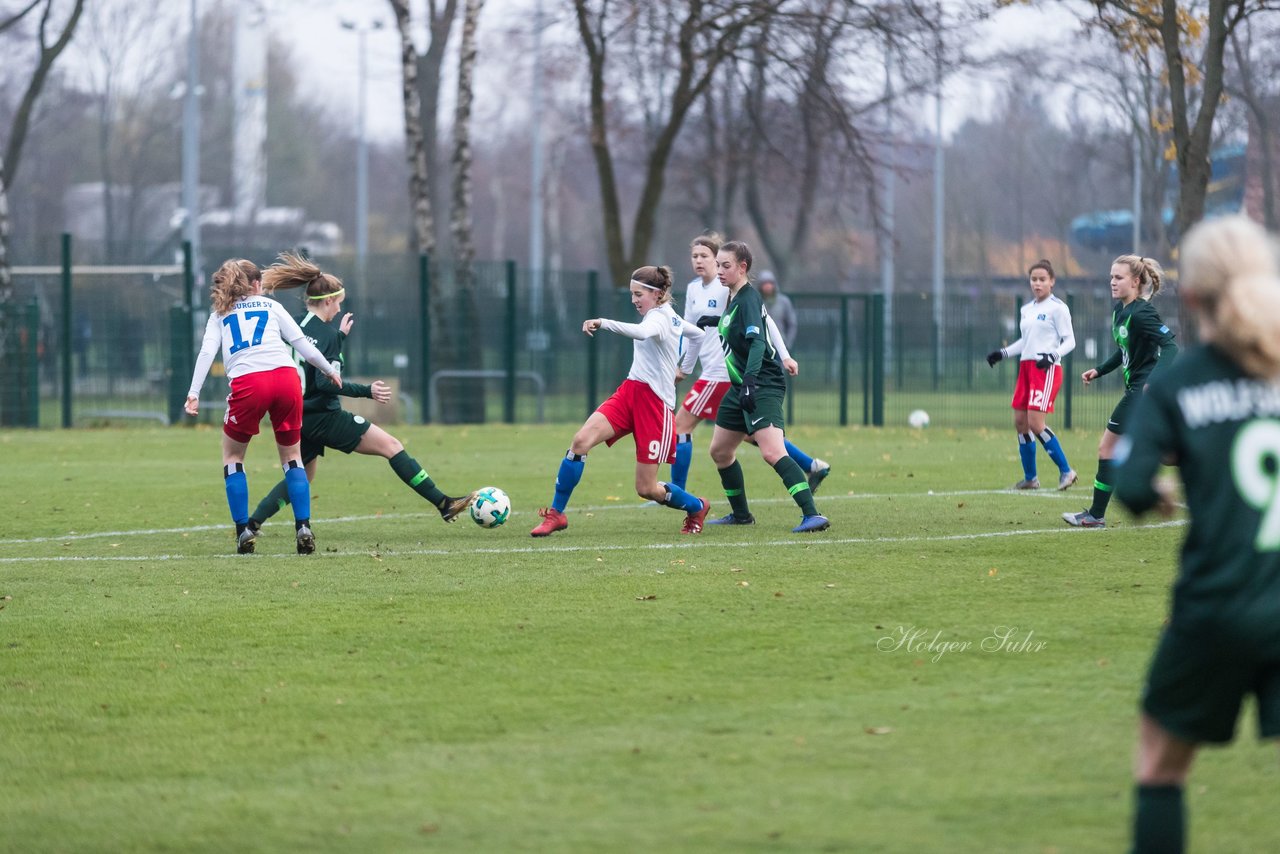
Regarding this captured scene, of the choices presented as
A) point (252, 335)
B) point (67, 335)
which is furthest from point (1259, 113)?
point (252, 335)

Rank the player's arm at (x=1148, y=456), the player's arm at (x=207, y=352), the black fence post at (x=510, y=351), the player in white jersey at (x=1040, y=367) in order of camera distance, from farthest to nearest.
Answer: the black fence post at (x=510, y=351), the player in white jersey at (x=1040, y=367), the player's arm at (x=207, y=352), the player's arm at (x=1148, y=456)

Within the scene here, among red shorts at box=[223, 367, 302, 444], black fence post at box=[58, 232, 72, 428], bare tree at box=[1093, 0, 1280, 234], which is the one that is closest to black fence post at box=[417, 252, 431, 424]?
black fence post at box=[58, 232, 72, 428]

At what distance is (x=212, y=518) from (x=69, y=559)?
2.27 metres

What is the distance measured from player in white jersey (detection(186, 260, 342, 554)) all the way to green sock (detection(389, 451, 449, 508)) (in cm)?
91

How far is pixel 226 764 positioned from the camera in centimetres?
511

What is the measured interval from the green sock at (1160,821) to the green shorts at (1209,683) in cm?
17

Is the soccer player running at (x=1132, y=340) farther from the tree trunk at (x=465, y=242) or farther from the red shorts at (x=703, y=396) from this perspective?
the tree trunk at (x=465, y=242)

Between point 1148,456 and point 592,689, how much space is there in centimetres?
294

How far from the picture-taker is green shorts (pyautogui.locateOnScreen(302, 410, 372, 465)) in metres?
10.1

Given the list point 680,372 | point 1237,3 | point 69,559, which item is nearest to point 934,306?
point 1237,3

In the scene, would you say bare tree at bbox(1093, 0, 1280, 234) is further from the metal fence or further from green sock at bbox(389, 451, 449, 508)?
green sock at bbox(389, 451, 449, 508)

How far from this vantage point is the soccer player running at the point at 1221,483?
11.2 feet

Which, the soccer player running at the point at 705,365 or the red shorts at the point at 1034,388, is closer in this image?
the soccer player running at the point at 705,365

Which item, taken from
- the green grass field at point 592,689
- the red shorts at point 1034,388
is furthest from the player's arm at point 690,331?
the red shorts at point 1034,388
